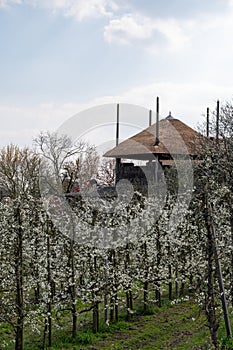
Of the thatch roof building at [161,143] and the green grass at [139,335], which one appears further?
the thatch roof building at [161,143]

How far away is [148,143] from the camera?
2811cm

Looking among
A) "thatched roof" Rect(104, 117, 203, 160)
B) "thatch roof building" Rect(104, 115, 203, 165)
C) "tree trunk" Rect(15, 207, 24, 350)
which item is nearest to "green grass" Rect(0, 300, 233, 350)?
"tree trunk" Rect(15, 207, 24, 350)

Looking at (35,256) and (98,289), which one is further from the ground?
(35,256)

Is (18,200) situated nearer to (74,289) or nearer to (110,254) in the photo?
(74,289)

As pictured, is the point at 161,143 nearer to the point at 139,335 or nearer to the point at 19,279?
the point at 139,335

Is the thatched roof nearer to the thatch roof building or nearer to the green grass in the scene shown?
the thatch roof building

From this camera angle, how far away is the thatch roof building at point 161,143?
2634cm

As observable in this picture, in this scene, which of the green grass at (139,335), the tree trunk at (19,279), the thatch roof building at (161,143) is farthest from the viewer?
the thatch roof building at (161,143)

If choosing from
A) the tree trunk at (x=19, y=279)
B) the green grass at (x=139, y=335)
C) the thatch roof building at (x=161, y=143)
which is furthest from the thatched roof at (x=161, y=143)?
the tree trunk at (x=19, y=279)

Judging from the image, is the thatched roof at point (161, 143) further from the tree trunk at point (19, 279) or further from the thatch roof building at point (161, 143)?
the tree trunk at point (19, 279)

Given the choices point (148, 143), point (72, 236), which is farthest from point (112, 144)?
point (72, 236)

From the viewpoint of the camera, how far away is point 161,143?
27.5 m

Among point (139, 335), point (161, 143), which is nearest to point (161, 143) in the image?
point (161, 143)

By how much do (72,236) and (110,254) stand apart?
1.14 meters
